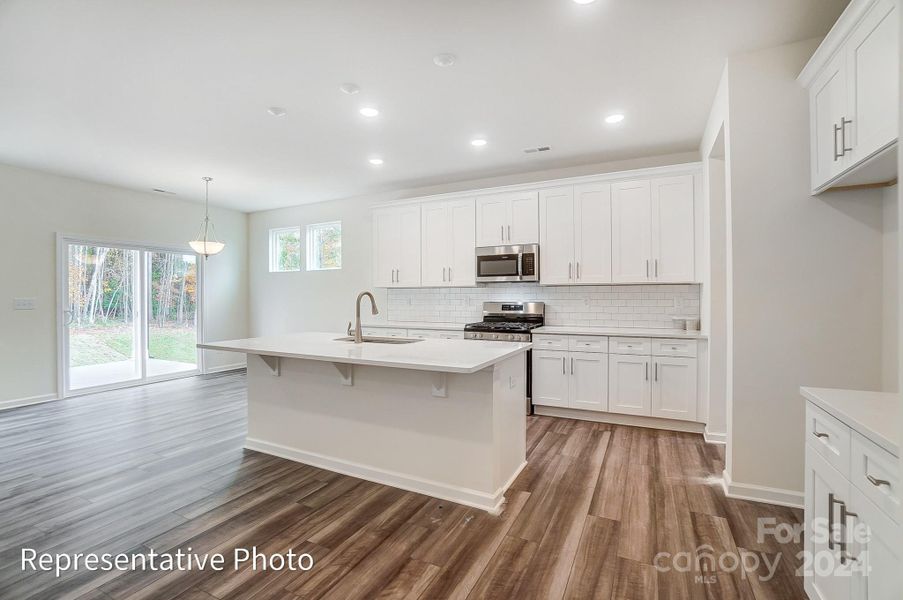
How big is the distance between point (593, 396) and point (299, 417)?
109 inches

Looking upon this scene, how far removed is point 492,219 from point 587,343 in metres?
1.81

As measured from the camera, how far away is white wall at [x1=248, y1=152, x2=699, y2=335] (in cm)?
616

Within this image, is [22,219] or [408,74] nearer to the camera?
[408,74]

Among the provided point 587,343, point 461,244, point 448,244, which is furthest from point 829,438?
point 448,244

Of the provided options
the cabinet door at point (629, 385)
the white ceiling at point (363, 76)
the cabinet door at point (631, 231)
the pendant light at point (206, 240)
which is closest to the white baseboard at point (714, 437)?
the cabinet door at point (629, 385)

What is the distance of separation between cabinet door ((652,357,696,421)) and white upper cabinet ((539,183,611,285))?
3.38ft

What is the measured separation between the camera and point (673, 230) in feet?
13.3

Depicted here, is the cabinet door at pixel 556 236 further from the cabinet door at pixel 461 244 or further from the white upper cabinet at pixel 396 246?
the white upper cabinet at pixel 396 246

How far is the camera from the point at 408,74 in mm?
2803

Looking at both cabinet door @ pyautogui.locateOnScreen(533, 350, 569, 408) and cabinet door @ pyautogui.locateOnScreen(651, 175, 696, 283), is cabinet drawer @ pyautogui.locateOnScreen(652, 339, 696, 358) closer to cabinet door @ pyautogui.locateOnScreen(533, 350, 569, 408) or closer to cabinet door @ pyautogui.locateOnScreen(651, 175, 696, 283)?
cabinet door @ pyautogui.locateOnScreen(651, 175, 696, 283)

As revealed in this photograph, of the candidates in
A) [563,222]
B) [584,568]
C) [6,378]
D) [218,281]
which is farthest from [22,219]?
[584,568]

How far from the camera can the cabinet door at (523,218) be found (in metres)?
4.67

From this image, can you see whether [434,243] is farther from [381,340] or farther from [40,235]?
[40,235]

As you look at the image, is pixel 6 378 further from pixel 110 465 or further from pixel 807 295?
pixel 807 295
